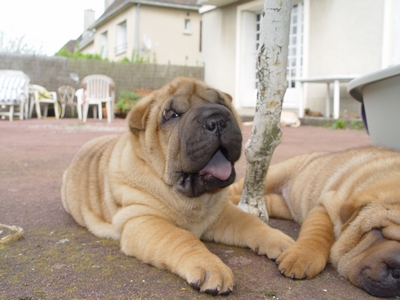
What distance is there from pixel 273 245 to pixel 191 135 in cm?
82

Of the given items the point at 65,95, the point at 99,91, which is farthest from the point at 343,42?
the point at 65,95

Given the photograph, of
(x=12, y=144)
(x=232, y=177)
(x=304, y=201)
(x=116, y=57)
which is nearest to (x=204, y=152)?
(x=232, y=177)

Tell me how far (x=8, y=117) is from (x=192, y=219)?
48.5ft

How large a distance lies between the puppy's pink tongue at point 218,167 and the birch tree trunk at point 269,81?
0.41m

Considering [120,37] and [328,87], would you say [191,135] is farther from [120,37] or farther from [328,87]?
[120,37]

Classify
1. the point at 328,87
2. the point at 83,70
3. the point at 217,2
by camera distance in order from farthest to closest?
1. the point at 83,70
2. the point at 217,2
3. the point at 328,87

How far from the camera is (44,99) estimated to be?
16.3 meters

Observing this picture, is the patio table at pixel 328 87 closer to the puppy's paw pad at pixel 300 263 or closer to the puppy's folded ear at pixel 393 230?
the puppy's paw pad at pixel 300 263

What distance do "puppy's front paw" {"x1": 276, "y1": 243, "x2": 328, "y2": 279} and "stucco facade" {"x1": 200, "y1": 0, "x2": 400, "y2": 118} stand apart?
31.1ft

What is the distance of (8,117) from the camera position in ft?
51.2

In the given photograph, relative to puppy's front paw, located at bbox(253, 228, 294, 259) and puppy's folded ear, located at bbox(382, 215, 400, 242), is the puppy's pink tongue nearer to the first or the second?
puppy's front paw, located at bbox(253, 228, 294, 259)

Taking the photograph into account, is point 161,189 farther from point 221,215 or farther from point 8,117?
point 8,117

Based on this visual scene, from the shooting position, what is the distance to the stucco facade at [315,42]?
35.4 feet

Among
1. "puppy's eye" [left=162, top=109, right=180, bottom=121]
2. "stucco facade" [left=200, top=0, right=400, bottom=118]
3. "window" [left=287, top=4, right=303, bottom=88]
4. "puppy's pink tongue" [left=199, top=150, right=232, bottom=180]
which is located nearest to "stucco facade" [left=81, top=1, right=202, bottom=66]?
"stucco facade" [left=200, top=0, right=400, bottom=118]
